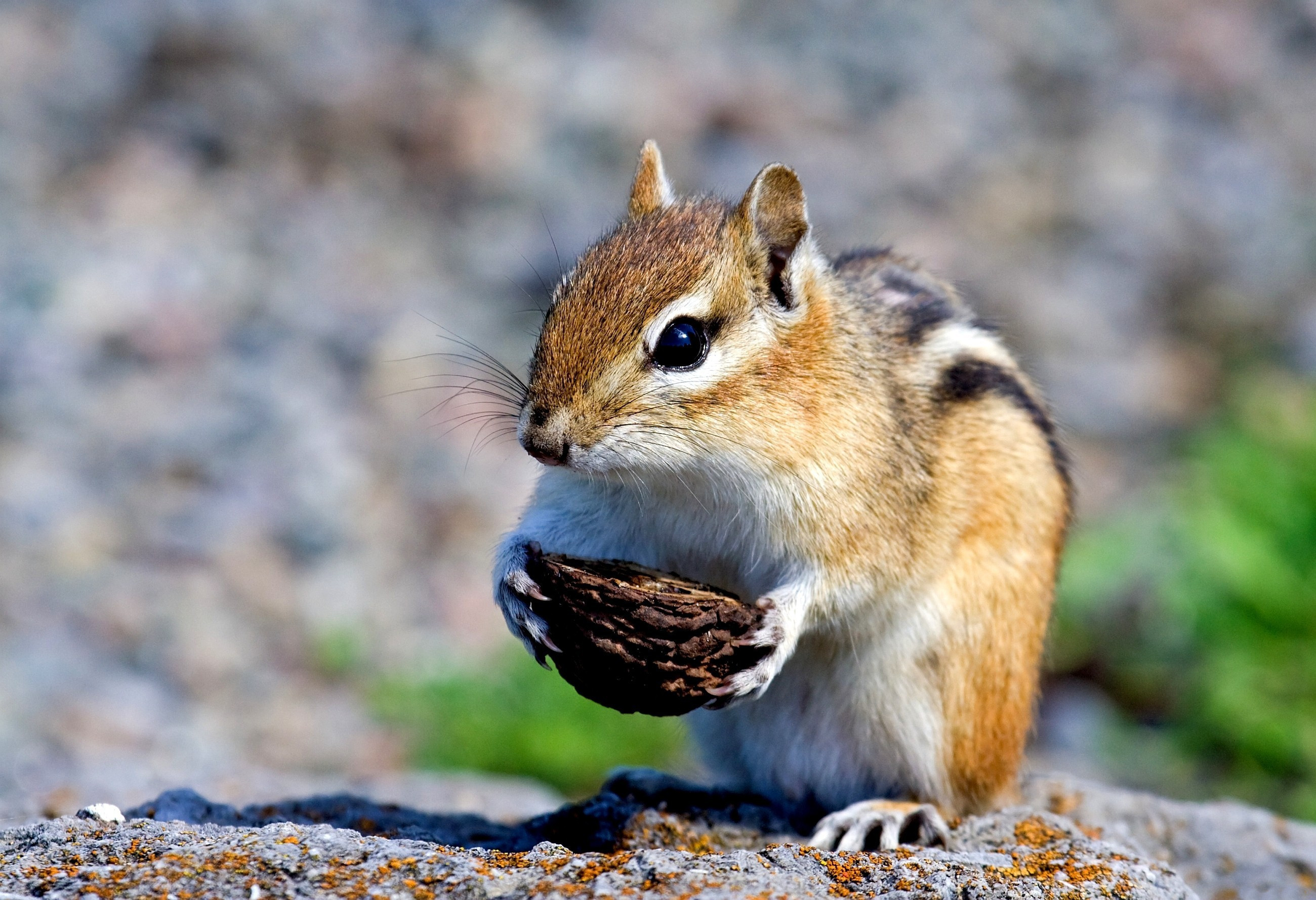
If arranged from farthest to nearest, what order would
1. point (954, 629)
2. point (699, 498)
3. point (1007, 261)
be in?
point (1007, 261) < point (954, 629) < point (699, 498)

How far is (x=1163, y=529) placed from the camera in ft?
27.4

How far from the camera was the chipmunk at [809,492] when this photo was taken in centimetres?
376

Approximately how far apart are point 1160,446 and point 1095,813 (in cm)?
629

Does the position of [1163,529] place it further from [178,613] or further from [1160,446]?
[178,613]

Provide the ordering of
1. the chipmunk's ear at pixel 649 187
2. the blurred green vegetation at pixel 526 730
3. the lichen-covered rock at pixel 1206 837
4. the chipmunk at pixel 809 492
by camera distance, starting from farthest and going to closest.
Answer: the blurred green vegetation at pixel 526 730 → the chipmunk's ear at pixel 649 187 → the lichen-covered rock at pixel 1206 837 → the chipmunk at pixel 809 492

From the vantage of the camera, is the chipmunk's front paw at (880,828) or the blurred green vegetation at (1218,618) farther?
the blurred green vegetation at (1218,618)

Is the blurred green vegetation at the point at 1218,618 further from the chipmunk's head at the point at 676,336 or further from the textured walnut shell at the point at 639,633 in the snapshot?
the textured walnut shell at the point at 639,633

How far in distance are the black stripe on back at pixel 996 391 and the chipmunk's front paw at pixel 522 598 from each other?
54.7 inches

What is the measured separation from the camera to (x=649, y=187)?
4.61 m

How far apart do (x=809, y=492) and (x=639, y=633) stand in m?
0.71

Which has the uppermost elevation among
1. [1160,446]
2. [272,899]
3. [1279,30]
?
[1279,30]

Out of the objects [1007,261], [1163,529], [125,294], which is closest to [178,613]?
[125,294]

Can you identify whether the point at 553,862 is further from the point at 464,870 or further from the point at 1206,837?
the point at 1206,837

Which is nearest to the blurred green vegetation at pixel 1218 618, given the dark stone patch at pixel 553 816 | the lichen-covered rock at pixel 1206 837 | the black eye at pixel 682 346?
the lichen-covered rock at pixel 1206 837
